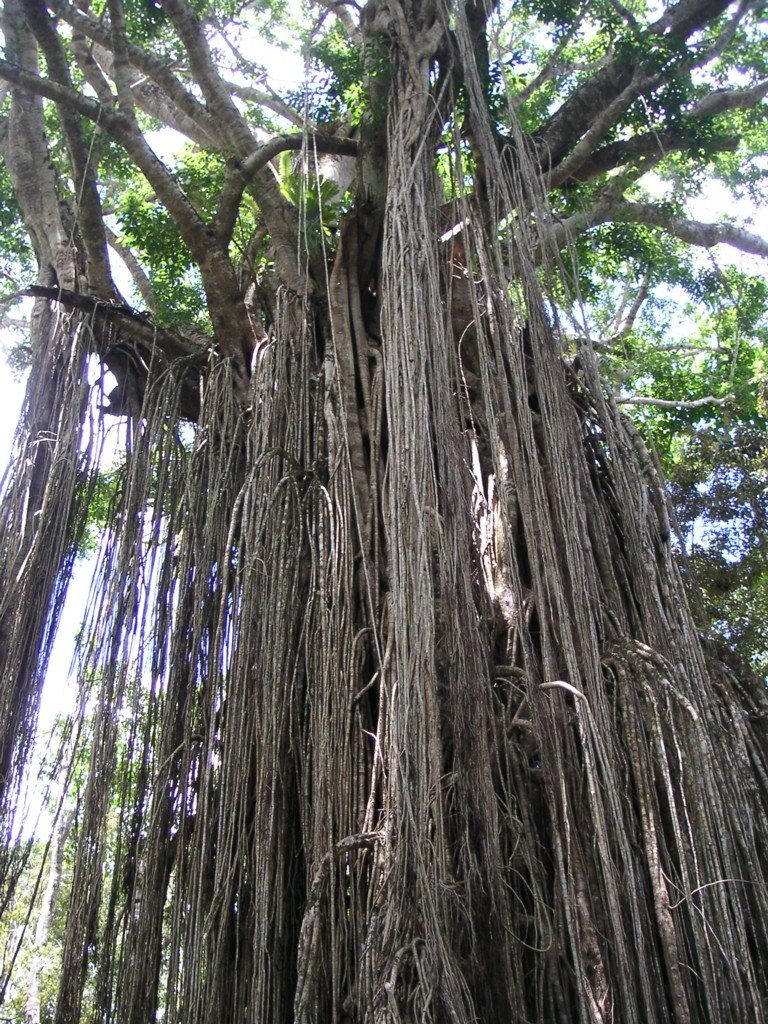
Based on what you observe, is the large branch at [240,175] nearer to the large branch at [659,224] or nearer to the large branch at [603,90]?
the large branch at [603,90]

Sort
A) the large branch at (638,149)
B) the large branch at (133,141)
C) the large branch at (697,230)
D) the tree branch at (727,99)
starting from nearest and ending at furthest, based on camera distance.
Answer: the large branch at (133,141) < the large branch at (638,149) < the tree branch at (727,99) < the large branch at (697,230)

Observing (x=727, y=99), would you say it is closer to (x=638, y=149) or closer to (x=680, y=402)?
(x=638, y=149)

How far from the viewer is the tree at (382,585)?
7.13ft

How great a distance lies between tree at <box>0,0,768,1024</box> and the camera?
2172 mm

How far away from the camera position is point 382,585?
296 centimetres

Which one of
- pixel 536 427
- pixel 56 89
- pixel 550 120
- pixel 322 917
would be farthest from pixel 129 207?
pixel 322 917

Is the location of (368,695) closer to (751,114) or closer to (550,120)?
(550,120)

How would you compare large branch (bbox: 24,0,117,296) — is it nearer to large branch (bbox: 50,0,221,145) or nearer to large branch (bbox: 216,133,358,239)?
large branch (bbox: 50,0,221,145)

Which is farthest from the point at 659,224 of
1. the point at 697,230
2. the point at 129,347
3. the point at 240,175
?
the point at 129,347

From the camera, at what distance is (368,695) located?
9.02 feet

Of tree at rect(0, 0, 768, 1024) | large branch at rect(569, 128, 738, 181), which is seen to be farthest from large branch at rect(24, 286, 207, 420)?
large branch at rect(569, 128, 738, 181)

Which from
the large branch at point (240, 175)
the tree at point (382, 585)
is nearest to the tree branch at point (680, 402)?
the tree at point (382, 585)

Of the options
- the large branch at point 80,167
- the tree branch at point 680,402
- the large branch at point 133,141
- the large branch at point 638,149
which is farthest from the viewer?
the tree branch at point 680,402

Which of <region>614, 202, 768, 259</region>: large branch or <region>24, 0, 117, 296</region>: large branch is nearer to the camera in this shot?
<region>24, 0, 117, 296</region>: large branch
